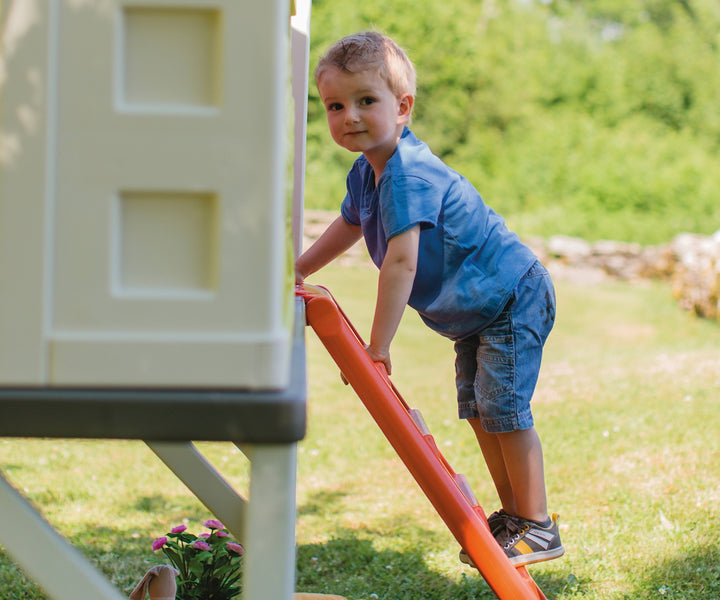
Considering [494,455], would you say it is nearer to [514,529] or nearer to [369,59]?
[514,529]

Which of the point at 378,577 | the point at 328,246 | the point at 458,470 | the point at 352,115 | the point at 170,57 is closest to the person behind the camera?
the point at 170,57

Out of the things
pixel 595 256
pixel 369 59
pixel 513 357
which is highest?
pixel 369 59

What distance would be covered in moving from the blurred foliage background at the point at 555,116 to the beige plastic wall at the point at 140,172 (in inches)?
504

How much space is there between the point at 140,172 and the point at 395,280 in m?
1.12

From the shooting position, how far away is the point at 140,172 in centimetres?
121

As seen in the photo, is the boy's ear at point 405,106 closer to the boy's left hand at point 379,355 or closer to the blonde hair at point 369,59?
the blonde hair at point 369,59

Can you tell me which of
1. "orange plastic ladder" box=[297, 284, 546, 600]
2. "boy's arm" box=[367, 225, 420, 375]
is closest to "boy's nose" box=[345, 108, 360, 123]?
"boy's arm" box=[367, 225, 420, 375]

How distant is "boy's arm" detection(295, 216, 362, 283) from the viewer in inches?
109

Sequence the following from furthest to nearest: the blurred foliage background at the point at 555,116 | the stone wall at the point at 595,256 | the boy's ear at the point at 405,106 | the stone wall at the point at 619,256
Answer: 1. the blurred foliage background at the point at 555,116
2. the stone wall at the point at 595,256
3. the stone wall at the point at 619,256
4. the boy's ear at the point at 405,106

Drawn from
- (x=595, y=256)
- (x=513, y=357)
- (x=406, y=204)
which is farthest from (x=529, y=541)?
(x=595, y=256)

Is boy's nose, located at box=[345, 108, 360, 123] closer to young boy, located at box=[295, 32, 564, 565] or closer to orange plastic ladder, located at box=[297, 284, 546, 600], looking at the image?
young boy, located at box=[295, 32, 564, 565]

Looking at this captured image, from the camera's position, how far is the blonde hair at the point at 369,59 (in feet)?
7.41

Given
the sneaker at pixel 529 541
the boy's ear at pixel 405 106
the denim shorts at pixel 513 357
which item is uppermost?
the boy's ear at pixel 405 106

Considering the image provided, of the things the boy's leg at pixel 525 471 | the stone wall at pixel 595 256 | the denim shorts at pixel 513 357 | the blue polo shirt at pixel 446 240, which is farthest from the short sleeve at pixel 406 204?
the stone wall at pixel 595 256
